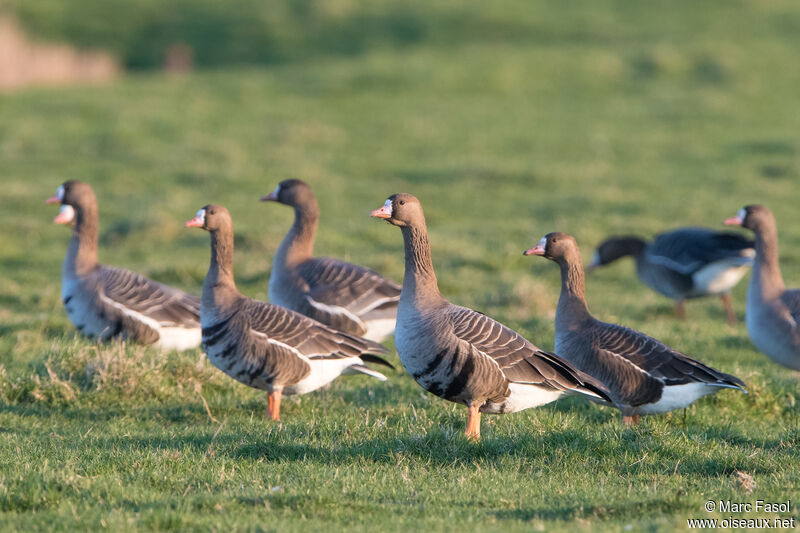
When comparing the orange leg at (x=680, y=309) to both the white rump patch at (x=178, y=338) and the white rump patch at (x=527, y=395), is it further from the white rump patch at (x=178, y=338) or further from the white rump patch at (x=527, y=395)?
the white rump patch at (x=178, y=338)

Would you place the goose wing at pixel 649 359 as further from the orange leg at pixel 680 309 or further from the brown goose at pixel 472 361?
the orange leg at pixel 680 309

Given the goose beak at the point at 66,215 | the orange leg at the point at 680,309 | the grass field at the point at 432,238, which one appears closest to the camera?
the grass field at the point at 432,238

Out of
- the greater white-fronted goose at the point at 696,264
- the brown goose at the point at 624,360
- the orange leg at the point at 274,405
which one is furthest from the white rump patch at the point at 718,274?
the orange leg at the point at 274,405

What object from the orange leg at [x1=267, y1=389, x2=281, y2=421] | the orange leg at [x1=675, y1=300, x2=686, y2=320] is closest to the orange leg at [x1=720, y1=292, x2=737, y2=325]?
the orange leg at [x1=675, y1=300, x2=686, y2=320]

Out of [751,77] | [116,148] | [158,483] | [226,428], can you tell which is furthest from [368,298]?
[751,77]

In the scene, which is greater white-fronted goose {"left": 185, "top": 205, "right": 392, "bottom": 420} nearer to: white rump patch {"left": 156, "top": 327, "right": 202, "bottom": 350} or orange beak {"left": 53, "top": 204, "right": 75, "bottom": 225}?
white rump patch {"left": 156, "top": 327, "right": 202, "bottom": 350}

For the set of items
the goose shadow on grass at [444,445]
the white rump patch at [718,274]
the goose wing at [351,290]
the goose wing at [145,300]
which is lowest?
the goose shadow on grass at [444,445]

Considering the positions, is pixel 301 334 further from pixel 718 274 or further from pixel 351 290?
pixel 718 274

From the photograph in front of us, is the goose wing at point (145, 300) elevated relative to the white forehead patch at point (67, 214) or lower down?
lower down

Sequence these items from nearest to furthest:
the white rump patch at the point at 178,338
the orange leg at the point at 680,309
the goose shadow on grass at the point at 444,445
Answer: the goose shadow on grass at the point at 444,445 < the white rump patch at the point at 178,338 < the orange leg at the point at 680,309

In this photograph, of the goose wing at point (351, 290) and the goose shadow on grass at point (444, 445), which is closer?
the goose shadow on grass at point (444, 445)

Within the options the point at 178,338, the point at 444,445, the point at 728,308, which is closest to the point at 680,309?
the point at 728,308

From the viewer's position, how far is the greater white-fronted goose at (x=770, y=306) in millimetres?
10547

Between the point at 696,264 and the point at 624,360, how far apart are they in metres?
6.47
